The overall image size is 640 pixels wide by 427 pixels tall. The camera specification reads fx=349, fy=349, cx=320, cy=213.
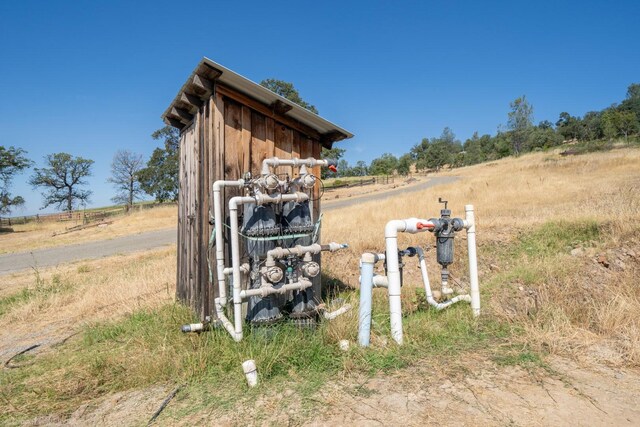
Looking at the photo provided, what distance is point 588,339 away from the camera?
3.20 m

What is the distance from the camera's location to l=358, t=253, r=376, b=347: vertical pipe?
3.27 meters

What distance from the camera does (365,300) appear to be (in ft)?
11.0

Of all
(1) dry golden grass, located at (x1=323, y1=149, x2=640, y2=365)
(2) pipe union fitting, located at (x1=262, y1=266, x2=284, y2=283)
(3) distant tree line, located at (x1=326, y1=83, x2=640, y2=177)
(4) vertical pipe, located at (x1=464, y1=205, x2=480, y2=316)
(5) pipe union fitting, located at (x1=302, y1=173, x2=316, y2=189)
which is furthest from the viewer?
(3) distant tree line, located at (x1=326, y1=83, x2=640, y2=177)

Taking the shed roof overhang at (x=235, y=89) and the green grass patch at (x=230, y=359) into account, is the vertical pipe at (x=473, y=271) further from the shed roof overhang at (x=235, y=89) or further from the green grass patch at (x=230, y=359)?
the shed roof overhang at (x=235, y=89)

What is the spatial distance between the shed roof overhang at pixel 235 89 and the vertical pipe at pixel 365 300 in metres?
2.20

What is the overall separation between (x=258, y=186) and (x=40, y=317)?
16.2ft

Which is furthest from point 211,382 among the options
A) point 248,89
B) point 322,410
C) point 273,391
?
point 248,89

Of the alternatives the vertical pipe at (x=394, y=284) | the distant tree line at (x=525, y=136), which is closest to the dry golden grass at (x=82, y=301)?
the vertical pipe at (x=394, y=284)

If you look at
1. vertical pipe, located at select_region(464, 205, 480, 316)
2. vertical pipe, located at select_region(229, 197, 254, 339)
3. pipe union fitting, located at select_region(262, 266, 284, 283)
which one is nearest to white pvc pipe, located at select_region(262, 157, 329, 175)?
vertical pipe, located at select_region(229, 197, 254, 339)

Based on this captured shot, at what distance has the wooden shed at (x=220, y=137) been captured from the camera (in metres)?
4.16

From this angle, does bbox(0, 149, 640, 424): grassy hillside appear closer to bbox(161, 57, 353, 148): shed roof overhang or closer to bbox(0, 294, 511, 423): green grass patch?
bbox(0, 294, 511, 423): green grass patch

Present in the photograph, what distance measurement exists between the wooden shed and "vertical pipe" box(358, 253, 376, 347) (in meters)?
1.50

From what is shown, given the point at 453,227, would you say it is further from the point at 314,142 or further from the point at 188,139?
the point at 188,139

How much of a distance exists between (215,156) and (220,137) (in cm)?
24
